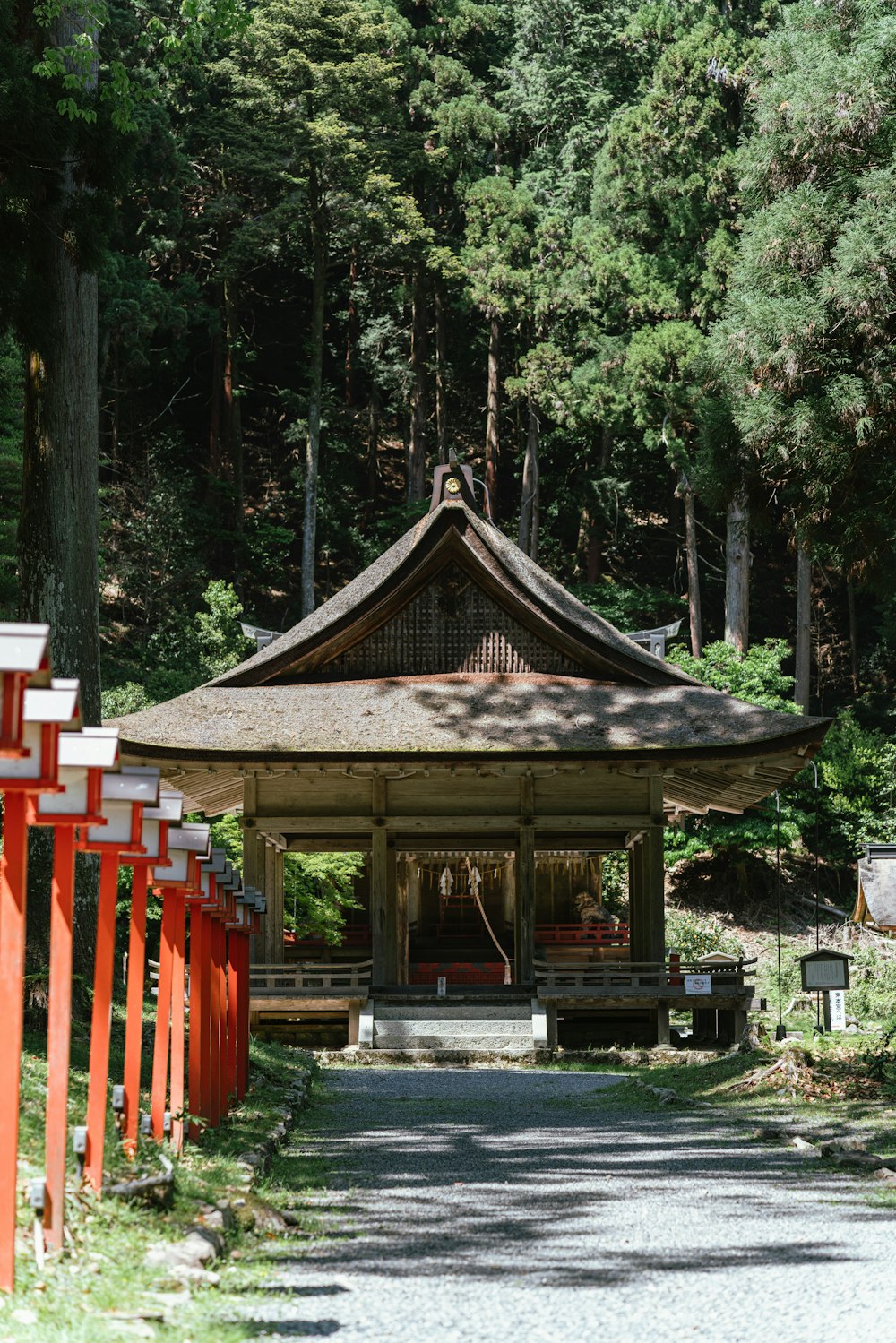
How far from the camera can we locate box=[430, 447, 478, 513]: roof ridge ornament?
19462mm

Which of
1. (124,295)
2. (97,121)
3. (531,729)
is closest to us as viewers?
(97,121)

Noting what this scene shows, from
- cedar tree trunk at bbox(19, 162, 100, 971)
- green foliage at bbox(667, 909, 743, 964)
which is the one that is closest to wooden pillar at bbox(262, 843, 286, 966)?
cedar tree trunk at bbox(19, 162, 100, 971)

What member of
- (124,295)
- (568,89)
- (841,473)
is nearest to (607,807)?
(841,473)

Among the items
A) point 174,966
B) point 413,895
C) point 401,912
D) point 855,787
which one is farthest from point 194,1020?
point 855,787

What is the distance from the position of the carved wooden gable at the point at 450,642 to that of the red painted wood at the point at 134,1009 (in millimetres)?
12539

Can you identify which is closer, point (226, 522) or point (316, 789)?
point (316, 789)

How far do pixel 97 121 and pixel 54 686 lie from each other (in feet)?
23.0

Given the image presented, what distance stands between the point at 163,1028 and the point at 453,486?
43.5ft

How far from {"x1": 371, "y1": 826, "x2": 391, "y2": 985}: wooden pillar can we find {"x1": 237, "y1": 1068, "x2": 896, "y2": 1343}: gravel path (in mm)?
7083

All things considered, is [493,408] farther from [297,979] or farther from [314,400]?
[297,979]

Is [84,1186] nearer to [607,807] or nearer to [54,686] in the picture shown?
[54,686]

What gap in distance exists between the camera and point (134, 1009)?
6344 mm

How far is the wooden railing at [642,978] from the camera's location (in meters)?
16.5

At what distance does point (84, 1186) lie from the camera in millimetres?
5332
